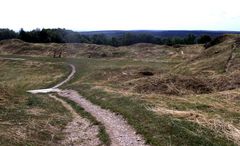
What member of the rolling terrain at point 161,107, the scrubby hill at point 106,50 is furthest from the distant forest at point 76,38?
the rolling terrain at point 161,107

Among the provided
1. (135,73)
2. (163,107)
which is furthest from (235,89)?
(135,73)

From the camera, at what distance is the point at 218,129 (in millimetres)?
19297

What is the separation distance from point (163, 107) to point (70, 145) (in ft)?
26.1

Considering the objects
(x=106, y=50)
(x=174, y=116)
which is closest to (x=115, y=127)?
(x=174, y=116)

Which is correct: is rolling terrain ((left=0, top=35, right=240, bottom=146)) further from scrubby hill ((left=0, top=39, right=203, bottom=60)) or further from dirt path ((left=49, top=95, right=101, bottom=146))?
scrubby hill ((left=0, top=39, right=203, bottom=60))

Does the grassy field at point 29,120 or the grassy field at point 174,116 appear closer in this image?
the grassy field at point 174,116

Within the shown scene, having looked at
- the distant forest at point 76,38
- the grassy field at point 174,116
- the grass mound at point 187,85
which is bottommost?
the distant forest at point 76,38

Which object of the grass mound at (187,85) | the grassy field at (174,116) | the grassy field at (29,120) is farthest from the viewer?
the grass mound at (187,85)

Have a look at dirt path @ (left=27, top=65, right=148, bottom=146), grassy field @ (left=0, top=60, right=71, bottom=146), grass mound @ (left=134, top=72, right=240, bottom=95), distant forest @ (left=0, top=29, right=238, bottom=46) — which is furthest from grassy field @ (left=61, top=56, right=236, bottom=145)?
distant forest @ (left=0, top=29, right=238, bottom=46)

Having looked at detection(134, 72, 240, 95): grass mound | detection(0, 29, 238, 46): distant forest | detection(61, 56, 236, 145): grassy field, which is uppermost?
detection(61, 56, 236, 145): grassy field

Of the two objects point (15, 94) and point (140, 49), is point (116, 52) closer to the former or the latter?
point (140, 49)

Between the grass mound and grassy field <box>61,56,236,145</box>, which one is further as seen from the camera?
the grass mound

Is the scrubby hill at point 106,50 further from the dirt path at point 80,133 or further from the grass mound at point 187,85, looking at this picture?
the dirt path at point 80,133

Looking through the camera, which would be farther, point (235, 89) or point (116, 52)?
point (116, 52)
